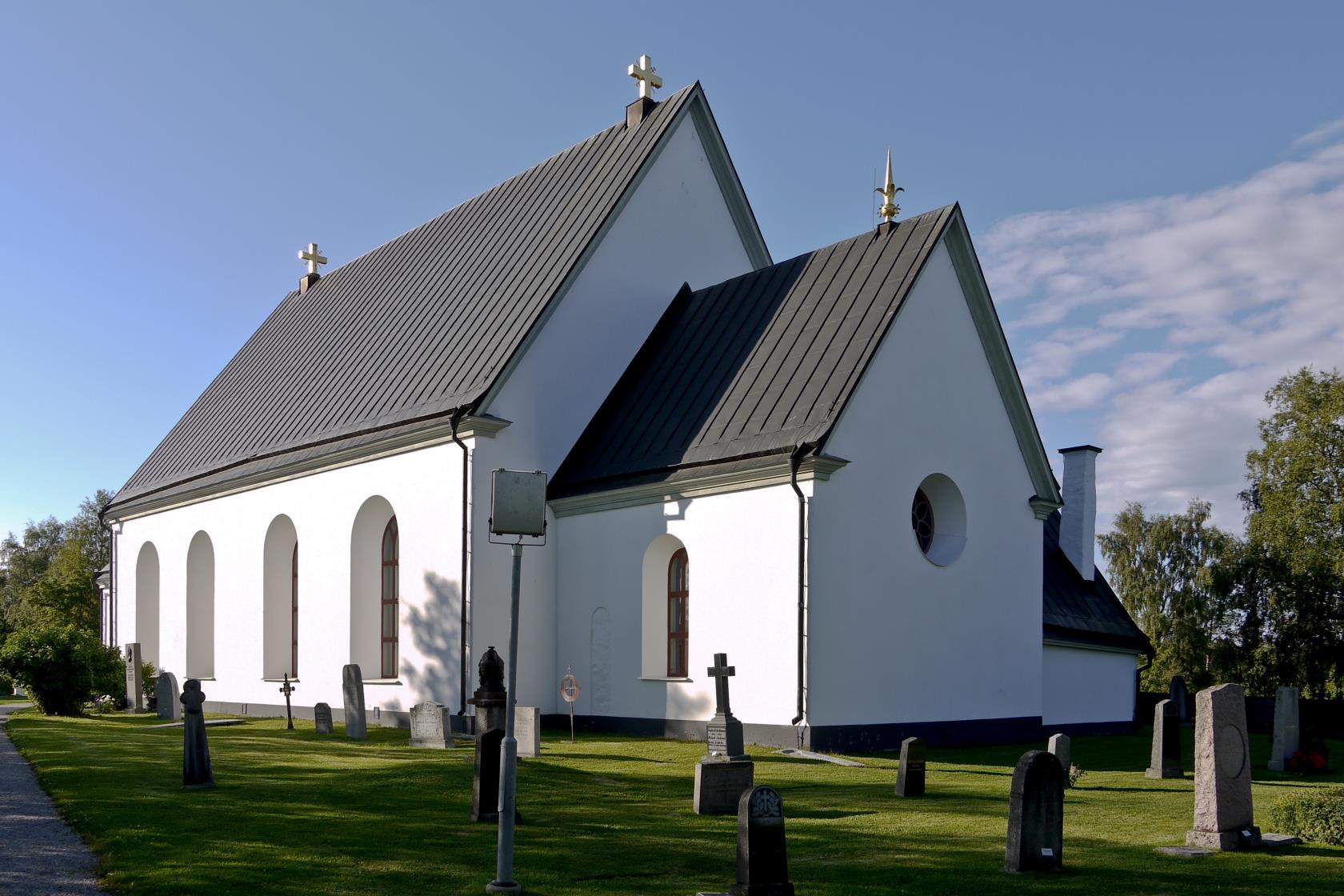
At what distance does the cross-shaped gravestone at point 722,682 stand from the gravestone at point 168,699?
15828 millimetres

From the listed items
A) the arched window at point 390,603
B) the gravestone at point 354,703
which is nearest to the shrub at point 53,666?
the arched window at point 390,603

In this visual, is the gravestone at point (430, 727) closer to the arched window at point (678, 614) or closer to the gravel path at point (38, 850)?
the arched window at point (678, 614)

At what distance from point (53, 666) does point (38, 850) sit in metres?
20.1

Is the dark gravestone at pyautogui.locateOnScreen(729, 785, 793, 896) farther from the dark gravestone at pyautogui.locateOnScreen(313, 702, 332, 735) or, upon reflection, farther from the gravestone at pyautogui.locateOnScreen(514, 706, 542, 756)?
the dark gravestone at pyautogui.locateOnScreen(313, 702, 332, 735)

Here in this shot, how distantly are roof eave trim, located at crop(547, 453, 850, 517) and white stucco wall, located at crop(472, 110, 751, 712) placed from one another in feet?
3.53

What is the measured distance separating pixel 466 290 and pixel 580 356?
4146 millimetres

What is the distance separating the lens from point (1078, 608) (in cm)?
2645

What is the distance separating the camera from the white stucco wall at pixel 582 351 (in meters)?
22.0

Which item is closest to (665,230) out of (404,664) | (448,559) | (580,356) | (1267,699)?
(580,356)

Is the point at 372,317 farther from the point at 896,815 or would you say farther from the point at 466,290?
the point at 896,815

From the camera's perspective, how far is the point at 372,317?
97.9 ft

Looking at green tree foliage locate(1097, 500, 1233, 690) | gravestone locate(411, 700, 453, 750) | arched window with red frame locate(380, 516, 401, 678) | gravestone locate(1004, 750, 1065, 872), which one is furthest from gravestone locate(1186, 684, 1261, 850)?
green tree foliage locate(1097, 500, 1233, 690)

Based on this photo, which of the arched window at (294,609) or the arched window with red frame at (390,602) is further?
the arched window at (294,609)

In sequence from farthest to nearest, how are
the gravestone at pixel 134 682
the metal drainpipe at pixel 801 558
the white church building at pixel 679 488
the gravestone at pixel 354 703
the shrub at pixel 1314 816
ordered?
1. the gravestone at pixel 134 682
2. the gravestone at pixel 354 703
3. the white church building at pixel 679 488
4. the metal drainpipe at pixel 801 558
5. the shrub at pixel 1314 816
